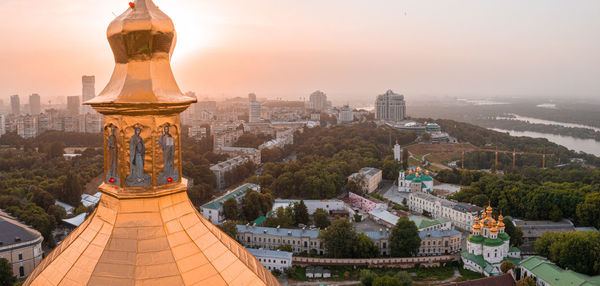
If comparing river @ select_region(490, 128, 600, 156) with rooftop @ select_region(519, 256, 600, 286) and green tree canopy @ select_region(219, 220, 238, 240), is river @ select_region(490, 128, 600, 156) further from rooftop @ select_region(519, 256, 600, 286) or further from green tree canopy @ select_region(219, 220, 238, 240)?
green tree canopy @ select_region(219, 220, 238, 240)

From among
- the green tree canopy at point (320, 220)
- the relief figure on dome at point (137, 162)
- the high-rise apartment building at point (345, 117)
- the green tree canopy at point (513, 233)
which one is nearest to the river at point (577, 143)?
the high-rise apartment building at point (345, 117)

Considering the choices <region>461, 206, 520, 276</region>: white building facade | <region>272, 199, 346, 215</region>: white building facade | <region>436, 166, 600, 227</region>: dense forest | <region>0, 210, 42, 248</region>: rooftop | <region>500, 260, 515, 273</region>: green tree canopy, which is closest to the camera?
<region>0, 210, 42, 248</region>: rooftop

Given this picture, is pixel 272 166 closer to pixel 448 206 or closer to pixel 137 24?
pixel 448 206

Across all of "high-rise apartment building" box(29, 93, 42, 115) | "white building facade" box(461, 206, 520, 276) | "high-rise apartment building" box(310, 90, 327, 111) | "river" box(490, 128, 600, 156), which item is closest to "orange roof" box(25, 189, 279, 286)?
"white building facade" box(461, 206, 520, 276)

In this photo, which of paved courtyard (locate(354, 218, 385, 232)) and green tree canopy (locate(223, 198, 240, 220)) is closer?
paved courtyard (locate(354, 218, 385, 232))

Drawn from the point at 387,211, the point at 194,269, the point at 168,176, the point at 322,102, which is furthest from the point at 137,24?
the point at 322,102

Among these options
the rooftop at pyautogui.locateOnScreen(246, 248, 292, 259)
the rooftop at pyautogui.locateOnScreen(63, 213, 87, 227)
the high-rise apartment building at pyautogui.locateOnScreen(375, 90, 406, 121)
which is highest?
the high-rise apartment building at pyautogui.locateOnScreen(375, 90, 406, 121)

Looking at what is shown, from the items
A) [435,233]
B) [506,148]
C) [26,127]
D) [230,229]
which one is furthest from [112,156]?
[26,127]

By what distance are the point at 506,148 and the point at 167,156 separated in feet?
119

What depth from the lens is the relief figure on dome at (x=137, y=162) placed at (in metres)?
1.47

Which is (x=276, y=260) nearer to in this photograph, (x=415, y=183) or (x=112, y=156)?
(x=415, y=183)

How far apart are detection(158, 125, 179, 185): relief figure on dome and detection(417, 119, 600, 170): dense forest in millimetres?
29467

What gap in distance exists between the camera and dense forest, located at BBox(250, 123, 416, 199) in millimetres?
19719

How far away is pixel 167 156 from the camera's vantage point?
4.98ft
